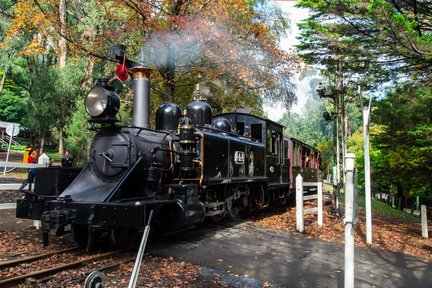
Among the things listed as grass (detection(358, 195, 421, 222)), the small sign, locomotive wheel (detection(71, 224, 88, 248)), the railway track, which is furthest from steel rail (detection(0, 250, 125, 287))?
grass (detection(358, 195, 421, 222))

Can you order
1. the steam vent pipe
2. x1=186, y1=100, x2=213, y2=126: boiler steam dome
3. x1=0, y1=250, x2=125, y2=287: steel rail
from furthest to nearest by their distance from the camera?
x1=186, y1=100, x2=213, y2=126: boiler steam dome → the steam vent pipe → x1=0, y1=250, x2=125, y2=287: steel rail

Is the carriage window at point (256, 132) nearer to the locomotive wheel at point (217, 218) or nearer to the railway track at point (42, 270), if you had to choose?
the locomotive wheel at point (217, 218)

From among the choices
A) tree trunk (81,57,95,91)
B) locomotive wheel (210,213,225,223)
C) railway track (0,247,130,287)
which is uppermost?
tree trunk (81,57,95,91)

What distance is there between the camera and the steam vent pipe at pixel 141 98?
24.8 feet

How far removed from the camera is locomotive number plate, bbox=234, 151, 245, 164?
30.8 ft

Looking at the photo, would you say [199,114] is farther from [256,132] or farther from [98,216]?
[98,216]

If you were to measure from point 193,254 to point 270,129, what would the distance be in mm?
6485

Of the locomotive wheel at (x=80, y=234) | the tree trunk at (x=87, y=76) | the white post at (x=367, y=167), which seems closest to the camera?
the locomotive wheel at (x=80, y=234)

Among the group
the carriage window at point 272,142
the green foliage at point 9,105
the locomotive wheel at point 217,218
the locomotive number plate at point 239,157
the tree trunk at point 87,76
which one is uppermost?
the green foliage at point 9,105

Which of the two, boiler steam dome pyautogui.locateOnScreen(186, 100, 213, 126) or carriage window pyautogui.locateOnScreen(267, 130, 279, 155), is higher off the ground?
boiler steam dome pyautogui.locateOnScreen(186, 100, 213, 126)

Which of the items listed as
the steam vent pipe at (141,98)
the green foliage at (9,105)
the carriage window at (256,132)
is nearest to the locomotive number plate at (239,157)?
the carriage window at (256,132)

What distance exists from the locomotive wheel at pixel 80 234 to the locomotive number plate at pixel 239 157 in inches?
160

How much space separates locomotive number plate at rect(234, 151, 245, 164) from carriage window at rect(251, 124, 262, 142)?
76.8 inches

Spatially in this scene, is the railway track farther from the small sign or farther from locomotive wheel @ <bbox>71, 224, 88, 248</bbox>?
the small sign
